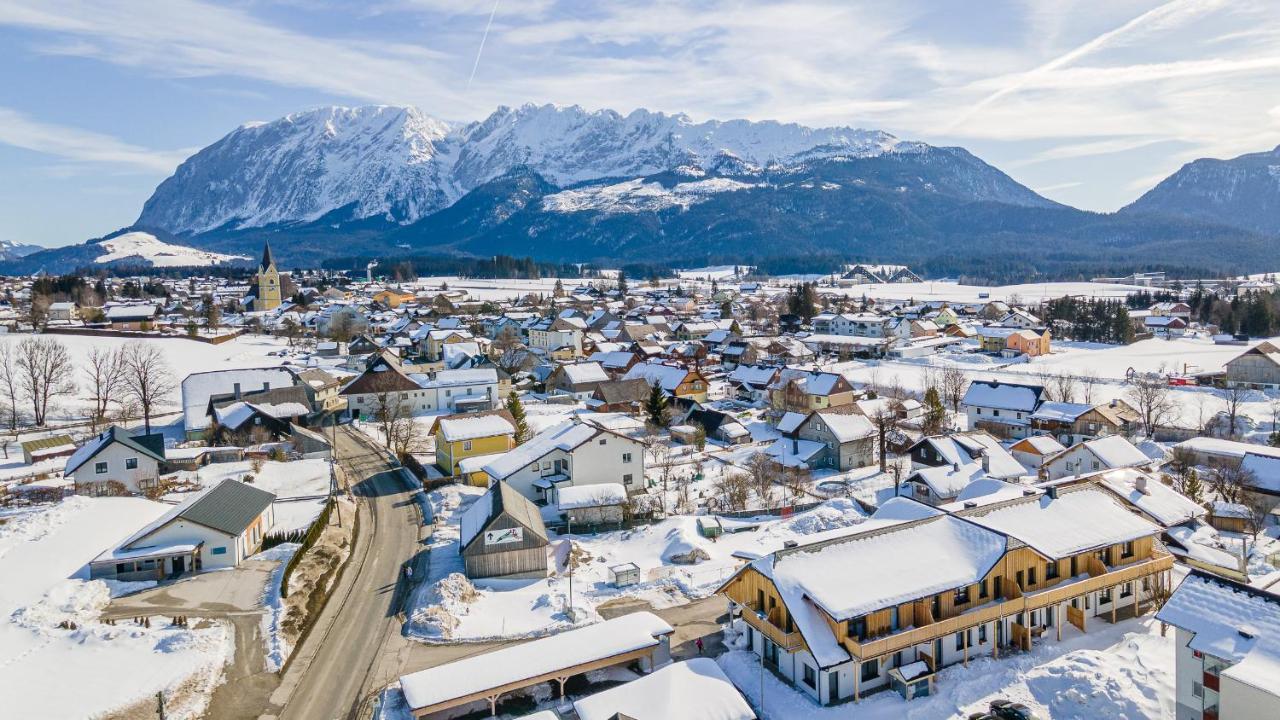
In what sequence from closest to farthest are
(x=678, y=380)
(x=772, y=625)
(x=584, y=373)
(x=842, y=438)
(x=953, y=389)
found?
(x=772, y=625) < (x=842, y=438) < (x=678, y=380) < (x=953, y=389) < (x=584, y=373)

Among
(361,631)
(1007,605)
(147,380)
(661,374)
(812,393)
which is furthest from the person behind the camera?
(661,374)

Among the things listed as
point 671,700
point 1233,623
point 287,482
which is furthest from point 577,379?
point 1233,623

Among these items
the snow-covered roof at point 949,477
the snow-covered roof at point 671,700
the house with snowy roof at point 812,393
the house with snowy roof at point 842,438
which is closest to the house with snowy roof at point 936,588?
the snow-covered roof at point 671,700

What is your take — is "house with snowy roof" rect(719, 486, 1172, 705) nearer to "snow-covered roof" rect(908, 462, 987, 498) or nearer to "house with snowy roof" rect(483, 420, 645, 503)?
"snow-covered roof" rect(908, 462, 987, 498)

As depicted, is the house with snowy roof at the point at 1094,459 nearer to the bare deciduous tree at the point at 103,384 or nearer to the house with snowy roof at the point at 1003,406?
the house with snowy roof at the point at 1003,406

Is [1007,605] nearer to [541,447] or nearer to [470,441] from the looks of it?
[541,447]

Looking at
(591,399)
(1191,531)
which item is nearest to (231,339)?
(591,399)

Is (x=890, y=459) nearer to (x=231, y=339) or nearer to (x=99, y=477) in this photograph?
(x=99, y=477)
